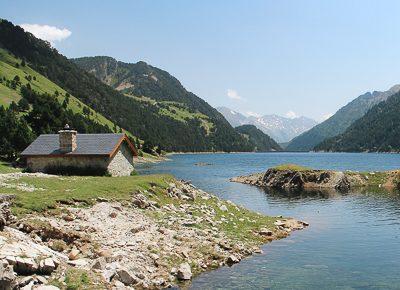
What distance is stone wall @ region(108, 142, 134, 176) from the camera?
59403mm

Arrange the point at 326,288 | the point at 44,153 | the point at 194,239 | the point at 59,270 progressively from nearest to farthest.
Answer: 1. the point at 59,270
2. the point at 326,288
3. the point at 194,239
4. the point at 44,153

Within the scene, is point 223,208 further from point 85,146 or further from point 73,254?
point 85,146

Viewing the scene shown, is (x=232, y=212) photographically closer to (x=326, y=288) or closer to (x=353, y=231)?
(x=353, y=231)

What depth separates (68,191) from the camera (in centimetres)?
3641

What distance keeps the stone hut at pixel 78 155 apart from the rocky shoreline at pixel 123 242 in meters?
16.6

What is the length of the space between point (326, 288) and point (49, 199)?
1922 centimetres

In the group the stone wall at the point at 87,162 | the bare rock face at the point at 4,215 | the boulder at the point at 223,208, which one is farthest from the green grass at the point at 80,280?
the stone wall at the point at 87,162

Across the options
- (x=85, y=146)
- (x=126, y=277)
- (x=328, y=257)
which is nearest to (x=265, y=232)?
(x=328, y=257)

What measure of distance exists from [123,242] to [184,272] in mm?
4473

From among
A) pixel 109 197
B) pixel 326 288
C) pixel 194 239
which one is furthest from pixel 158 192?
pixel 326 288

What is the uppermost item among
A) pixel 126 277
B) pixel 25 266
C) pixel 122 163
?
pixel 122 163

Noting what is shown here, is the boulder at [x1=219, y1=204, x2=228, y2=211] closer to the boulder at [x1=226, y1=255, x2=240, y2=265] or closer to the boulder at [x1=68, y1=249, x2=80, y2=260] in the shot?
the boulder at [x1=226, y1=255, x2=240, y2=265]

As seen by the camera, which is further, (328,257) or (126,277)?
(328,257)

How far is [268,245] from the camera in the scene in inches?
1465
